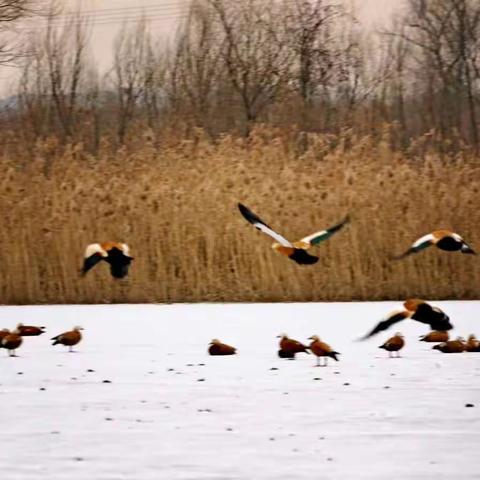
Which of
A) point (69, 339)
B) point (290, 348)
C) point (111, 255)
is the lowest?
point (290, 348)

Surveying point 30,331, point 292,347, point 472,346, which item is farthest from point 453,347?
point 30,331

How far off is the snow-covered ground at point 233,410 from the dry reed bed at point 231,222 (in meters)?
3.45

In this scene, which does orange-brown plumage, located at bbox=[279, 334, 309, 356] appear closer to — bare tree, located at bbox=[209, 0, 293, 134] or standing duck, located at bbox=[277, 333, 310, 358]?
standing duck, located at bbox=[277, 333, 310, 358]

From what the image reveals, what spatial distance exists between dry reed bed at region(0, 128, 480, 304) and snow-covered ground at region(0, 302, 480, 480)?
345cm

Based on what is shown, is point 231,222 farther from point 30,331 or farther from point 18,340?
point 18,340

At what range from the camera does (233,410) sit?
Answer: 5430 mm

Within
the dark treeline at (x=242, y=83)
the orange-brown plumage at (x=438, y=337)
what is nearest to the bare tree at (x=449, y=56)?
the dark treeline at (x=242, y=83)

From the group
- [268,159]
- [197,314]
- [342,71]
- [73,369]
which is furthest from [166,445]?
[342,71]

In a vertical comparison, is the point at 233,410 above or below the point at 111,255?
below

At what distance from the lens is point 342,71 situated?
29922mm

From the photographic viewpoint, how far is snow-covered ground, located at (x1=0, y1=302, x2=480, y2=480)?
4.14 metres

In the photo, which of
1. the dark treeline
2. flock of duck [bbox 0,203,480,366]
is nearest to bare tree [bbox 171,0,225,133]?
the dark treeline

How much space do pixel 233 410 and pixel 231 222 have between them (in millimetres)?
8054

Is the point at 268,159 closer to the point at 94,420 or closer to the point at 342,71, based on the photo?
the point at 94,420
